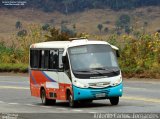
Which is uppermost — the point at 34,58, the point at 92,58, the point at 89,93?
the point at 92,58

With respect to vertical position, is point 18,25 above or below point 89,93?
below

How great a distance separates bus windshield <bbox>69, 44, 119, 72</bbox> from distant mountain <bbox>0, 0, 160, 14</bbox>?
129 meters

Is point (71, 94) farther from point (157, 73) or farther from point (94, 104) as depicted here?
point (157, 73)

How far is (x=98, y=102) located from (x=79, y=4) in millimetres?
131047

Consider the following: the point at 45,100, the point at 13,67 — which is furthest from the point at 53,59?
the point at 13,67

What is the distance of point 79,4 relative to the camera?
15412 cm

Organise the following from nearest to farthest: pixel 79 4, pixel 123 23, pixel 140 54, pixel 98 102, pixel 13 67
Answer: pixel 98 102 < pixel 140 54 < pixel 13 67 < pixel 123 23 < pixel 79 4

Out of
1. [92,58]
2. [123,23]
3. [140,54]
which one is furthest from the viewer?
[123,23]

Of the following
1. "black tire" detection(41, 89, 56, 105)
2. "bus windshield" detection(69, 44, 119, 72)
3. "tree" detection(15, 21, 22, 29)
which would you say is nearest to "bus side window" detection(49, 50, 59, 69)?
"bus windshield" detection(69, 44, 119, 72)

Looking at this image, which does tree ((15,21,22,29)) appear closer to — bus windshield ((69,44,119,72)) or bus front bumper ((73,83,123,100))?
bus windshield ((69,44,119,72))

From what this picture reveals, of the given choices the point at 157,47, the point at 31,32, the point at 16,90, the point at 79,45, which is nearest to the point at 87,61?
the point at 79,45

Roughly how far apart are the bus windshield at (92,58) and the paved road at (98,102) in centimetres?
131

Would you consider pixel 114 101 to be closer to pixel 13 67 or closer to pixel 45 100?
pixel 45 100

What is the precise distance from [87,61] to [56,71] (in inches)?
55.4
